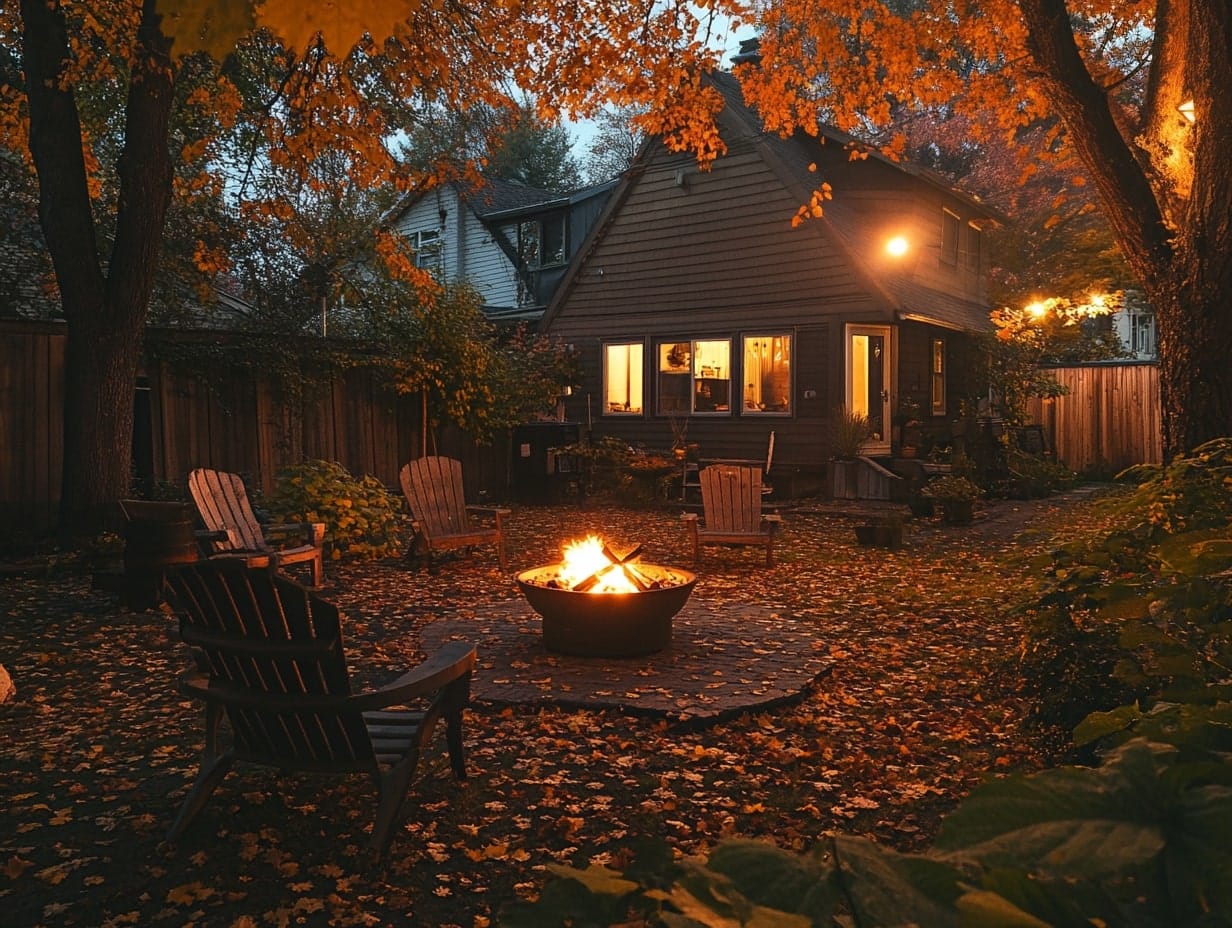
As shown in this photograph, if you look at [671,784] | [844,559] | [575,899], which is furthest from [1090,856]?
[844,559]

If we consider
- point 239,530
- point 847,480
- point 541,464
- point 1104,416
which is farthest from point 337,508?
point 1104,416

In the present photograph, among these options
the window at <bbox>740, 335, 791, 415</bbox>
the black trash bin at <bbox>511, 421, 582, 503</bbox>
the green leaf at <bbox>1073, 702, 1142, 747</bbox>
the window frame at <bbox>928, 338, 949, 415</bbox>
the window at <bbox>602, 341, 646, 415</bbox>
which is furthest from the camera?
the window at <bbox>602, 341, 646, 415</bbox>

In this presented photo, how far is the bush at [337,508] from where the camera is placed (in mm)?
9211

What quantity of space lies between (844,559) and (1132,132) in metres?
4.94

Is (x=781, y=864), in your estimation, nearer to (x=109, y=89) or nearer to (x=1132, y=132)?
(x=1132, y=132)

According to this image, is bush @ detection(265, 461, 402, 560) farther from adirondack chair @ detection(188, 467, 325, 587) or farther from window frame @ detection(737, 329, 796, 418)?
window frame @ detection(737, 329, 796, 418)

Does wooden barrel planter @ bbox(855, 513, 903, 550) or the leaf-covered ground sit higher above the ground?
wooden barrel planter @ bbox(855, 513, 903, 550)

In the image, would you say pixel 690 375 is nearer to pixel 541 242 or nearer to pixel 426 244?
pixel 541 242

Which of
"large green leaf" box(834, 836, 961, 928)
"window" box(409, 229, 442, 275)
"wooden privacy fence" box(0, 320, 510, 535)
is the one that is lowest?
"large green leaf" box(834, 836, 961, 928)

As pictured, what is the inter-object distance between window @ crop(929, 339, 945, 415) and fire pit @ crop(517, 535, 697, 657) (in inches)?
505

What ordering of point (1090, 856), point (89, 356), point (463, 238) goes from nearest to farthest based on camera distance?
point (1090, 856)
point (89, 356)
point (463, 238)

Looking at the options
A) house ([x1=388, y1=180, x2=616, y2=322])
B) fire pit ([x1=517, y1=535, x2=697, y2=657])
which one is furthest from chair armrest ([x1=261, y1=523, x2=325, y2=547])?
house ([x1=388, y1=180, x2=616, y2=322])

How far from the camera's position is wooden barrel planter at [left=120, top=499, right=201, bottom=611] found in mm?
6992

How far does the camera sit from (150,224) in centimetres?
873
